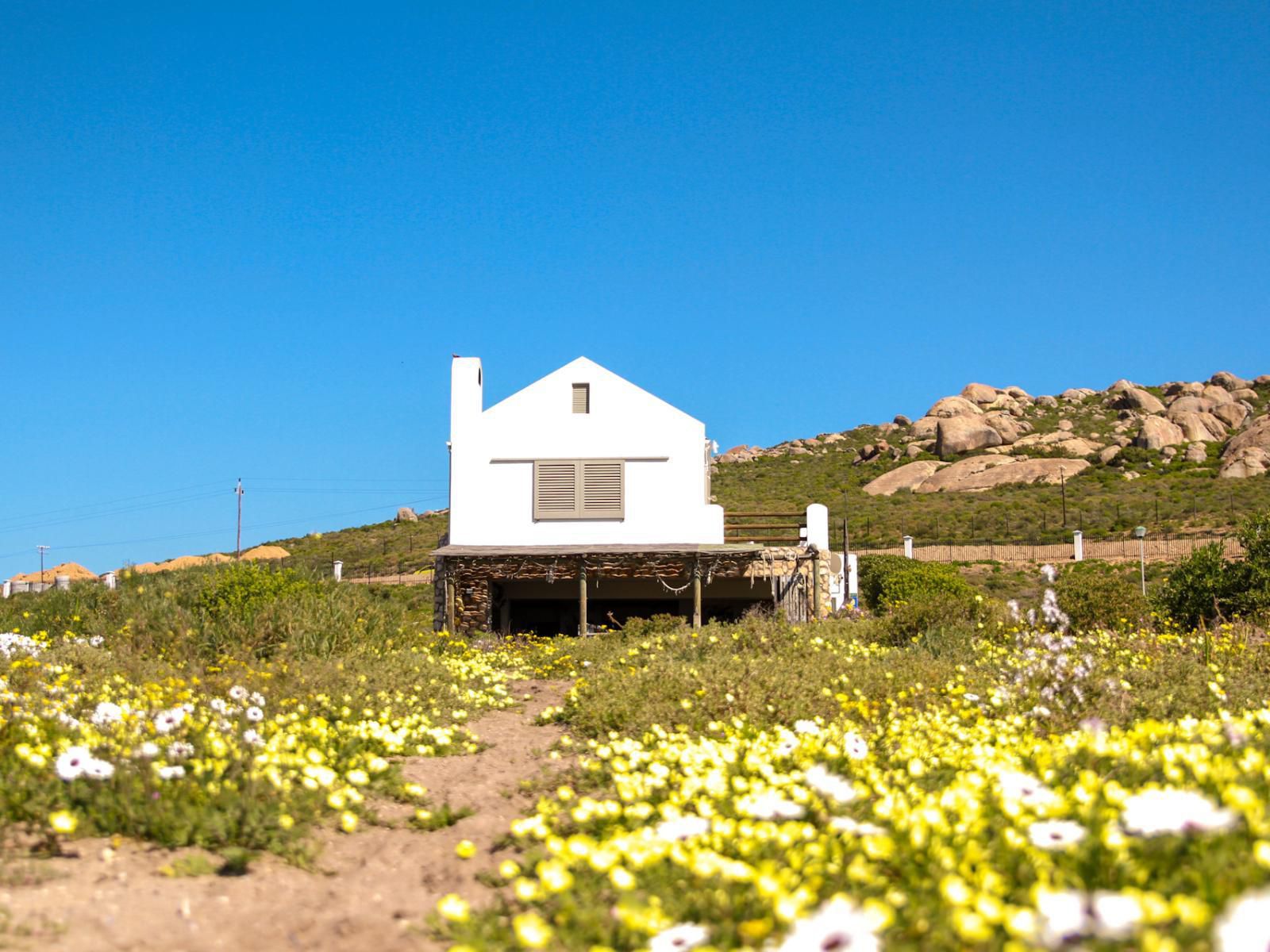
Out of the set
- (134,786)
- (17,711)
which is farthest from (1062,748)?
(17,711)

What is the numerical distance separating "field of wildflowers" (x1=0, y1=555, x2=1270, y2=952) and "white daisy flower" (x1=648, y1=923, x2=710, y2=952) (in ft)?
0.04

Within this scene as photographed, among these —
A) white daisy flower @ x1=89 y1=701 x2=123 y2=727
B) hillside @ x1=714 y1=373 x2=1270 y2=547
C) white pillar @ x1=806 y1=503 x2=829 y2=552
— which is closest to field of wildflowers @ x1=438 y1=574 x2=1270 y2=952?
white daisy flower @ x1=89 y1=701 x2=123 y2=727

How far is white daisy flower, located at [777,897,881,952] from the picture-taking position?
8.61ft

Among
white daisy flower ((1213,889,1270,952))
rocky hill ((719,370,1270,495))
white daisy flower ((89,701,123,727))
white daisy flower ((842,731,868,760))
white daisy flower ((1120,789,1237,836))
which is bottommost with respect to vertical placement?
white daisy flower ((842,731,868,760))

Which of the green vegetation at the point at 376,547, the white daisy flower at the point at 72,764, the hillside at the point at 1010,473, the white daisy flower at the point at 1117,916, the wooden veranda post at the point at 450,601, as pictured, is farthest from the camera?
the hillside at the point at 1010,473

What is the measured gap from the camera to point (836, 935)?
269cm

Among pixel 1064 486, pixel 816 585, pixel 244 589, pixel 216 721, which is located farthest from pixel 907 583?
pixel 1064 486

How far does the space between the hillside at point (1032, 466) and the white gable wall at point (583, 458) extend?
27.3m

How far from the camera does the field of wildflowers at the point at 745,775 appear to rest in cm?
318

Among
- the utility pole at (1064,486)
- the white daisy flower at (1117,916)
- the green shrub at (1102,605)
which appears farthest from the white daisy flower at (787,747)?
the utility pole at (1064,486)

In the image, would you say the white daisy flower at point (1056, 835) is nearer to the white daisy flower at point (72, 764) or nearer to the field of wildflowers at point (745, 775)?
the field of wildflowers at point (745, 775)

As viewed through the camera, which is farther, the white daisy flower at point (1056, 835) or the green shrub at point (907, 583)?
the green shrub at point (907, 583)

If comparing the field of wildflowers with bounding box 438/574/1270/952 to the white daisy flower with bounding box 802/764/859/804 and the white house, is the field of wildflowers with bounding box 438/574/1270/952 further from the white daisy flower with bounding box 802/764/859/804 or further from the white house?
the white house

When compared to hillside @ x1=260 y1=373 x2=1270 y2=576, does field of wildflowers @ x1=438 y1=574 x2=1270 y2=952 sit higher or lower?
lower
